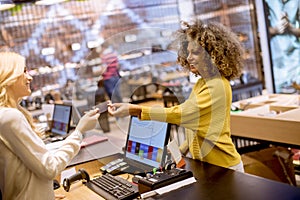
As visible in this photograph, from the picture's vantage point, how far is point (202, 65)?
6.50 ft

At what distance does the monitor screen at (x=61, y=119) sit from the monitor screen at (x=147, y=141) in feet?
3.92

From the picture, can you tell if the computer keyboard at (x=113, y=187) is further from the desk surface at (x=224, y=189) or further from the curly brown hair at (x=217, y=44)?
the curly brown hair at (x=217, y=44)

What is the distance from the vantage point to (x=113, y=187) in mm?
1771

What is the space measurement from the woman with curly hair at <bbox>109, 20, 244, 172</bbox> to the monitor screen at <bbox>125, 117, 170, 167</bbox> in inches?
2.3

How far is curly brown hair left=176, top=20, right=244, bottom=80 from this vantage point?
2.00m

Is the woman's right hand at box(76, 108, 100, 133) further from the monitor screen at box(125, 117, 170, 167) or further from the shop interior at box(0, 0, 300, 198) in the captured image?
the shop interior at box(0, 0, 300, 198)

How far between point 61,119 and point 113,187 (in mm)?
1690

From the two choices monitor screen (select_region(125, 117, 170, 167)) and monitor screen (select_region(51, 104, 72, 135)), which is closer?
monitor screen (select_region(125, 117, 170, 167))

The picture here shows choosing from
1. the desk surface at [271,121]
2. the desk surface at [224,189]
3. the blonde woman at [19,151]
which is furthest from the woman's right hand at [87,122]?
Answer: the desk surface at [271,121]

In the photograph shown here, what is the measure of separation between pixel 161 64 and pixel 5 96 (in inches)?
296

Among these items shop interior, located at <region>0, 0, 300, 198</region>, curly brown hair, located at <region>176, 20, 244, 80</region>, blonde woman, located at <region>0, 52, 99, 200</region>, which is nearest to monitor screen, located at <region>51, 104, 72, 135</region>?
shop interior, located at <region>0, 0, 300, 198</region>

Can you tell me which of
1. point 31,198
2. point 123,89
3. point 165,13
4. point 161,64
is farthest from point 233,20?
point 31,198

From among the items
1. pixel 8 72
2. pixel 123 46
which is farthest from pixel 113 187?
pixel 123 46

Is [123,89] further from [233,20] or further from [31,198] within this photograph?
[31,198]
